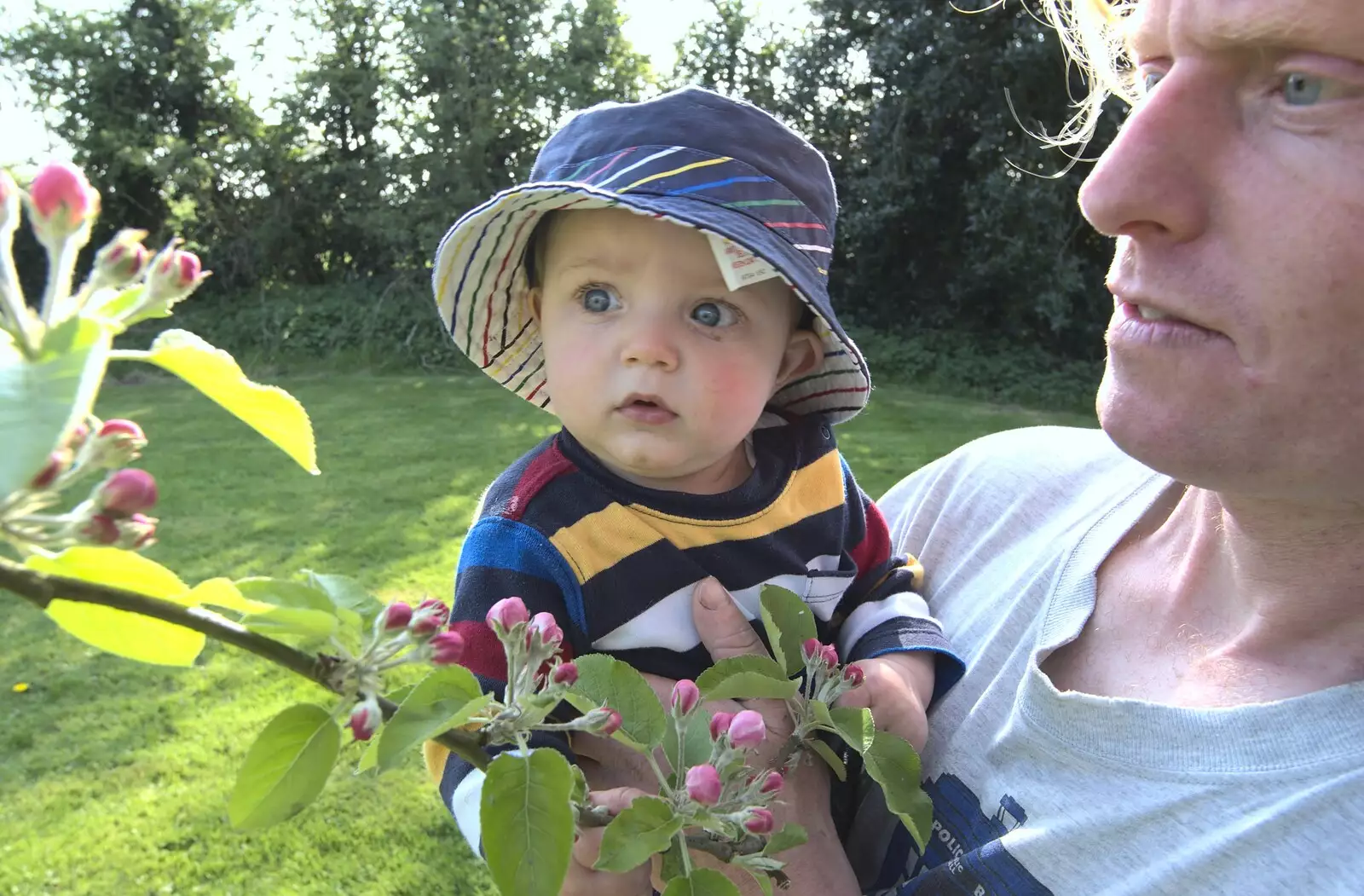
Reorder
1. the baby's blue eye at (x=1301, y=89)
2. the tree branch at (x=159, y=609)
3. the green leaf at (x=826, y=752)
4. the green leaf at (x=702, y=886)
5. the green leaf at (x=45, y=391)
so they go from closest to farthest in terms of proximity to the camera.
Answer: the green leaf at (x=45, y=391), the tree branch at (x=159, y=609), the green leaf at (x=702, y=886), the baby's blue eye at (x=1301, y=89), the green leaf at (x=826, y=752)

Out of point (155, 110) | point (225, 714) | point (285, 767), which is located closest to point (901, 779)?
point (285, 767)

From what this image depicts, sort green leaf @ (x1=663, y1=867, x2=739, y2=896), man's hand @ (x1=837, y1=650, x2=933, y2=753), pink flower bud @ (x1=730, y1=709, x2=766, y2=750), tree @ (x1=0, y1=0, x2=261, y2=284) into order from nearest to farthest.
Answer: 1. green leaf @ (x1=663, y1=867, x2=739, y2=896)
2. pink flower bud @ (x1=730, y1=709, x2=766, y2=750)
3. man's hand @ (x1=837, y1=650, x2=933, y2=753)
4. tree @ (x1=0, y1=0, x2=261, y2=284)

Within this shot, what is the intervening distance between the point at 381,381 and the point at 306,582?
405 inches

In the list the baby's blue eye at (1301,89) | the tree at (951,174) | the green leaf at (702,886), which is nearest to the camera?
the green leaf at (702,886)

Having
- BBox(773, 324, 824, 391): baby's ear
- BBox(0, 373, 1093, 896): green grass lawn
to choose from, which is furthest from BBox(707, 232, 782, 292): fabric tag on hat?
BBox(0, 373, 1093, 896): green grass lawn

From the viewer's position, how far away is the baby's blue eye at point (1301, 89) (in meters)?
0.98

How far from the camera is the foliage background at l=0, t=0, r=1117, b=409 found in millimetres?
10328

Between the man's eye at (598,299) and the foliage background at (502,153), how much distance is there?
937 cm

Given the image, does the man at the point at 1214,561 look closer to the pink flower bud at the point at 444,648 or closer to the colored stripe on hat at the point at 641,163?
the colored stripe on hat at the point at 641,163

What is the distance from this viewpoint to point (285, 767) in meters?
0.68

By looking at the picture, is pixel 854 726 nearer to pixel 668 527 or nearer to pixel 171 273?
pixel 668 527

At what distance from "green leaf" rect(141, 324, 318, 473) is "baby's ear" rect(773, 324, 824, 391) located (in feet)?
3.57

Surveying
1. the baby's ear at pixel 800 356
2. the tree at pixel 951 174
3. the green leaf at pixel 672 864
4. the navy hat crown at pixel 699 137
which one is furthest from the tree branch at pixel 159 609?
the tree at pixel 951 174

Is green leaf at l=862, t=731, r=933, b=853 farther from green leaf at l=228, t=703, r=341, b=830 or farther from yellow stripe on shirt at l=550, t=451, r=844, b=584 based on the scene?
green leaf at l=228, t=703, r=341, b=830
